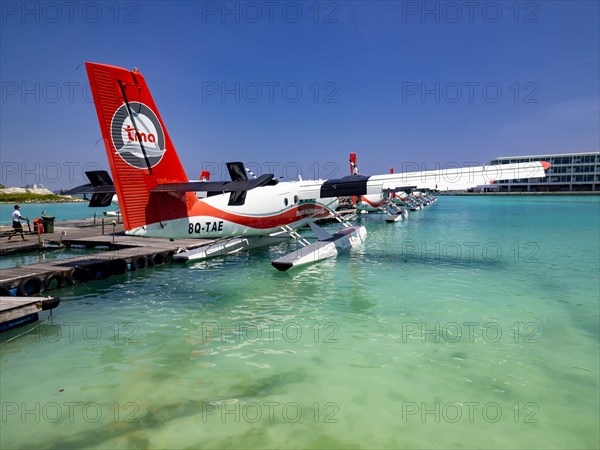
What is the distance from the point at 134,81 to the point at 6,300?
5998 millimetres

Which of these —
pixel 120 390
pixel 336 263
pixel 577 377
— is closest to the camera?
pixel 120 390

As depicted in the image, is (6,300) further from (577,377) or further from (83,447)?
(577,377)

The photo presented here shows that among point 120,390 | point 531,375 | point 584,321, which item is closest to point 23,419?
point 120,390

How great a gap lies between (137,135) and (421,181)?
37.1ft

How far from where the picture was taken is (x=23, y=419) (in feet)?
15.2

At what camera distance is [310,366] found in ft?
19.7

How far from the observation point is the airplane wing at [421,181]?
14.7 metres

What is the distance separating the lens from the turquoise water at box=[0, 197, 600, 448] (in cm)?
439

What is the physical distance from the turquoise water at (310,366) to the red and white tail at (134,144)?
2.59 m

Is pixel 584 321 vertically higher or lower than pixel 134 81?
lower
